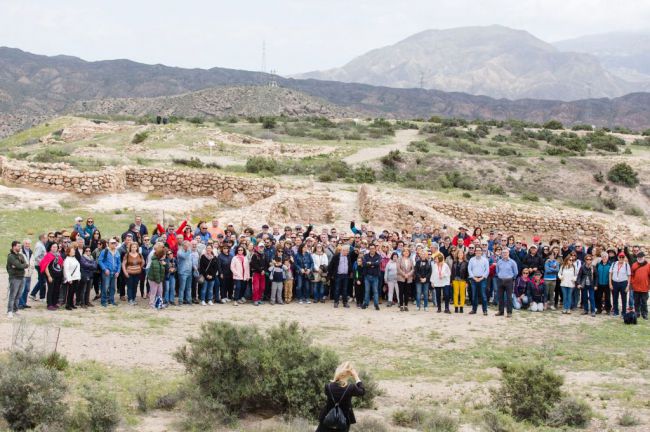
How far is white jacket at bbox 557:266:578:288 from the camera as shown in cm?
1540

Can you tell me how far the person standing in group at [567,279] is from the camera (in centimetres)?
1541

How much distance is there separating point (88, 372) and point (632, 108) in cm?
14557

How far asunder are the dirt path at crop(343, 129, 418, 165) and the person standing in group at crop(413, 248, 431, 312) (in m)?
22.4

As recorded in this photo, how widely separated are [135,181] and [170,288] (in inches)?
595

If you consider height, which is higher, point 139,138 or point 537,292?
point 139,138

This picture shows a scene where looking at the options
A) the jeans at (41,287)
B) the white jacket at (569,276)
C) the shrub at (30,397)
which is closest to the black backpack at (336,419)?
the shrub at (30,397)

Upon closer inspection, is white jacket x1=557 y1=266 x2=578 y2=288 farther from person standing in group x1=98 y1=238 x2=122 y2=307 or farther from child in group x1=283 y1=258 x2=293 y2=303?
person standing in group x1=98 y1=238 x2=122 y2=307

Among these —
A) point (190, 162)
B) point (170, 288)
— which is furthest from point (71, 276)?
point (190, 162)

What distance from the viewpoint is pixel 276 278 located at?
1528 centimetres

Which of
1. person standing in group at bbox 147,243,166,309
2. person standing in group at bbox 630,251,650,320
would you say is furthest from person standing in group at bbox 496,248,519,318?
person standing in group at bbox 147,243,166,309

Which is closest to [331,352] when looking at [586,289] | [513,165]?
[586,289]

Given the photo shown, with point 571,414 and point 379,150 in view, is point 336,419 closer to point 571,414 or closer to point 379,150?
point 571,414

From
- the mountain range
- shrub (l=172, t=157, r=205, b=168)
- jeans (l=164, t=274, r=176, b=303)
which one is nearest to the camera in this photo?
jeans (l=164, t=274, r=176, b=303)

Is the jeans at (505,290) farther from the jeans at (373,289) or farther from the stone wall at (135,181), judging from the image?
the stone wall at (135,181)
